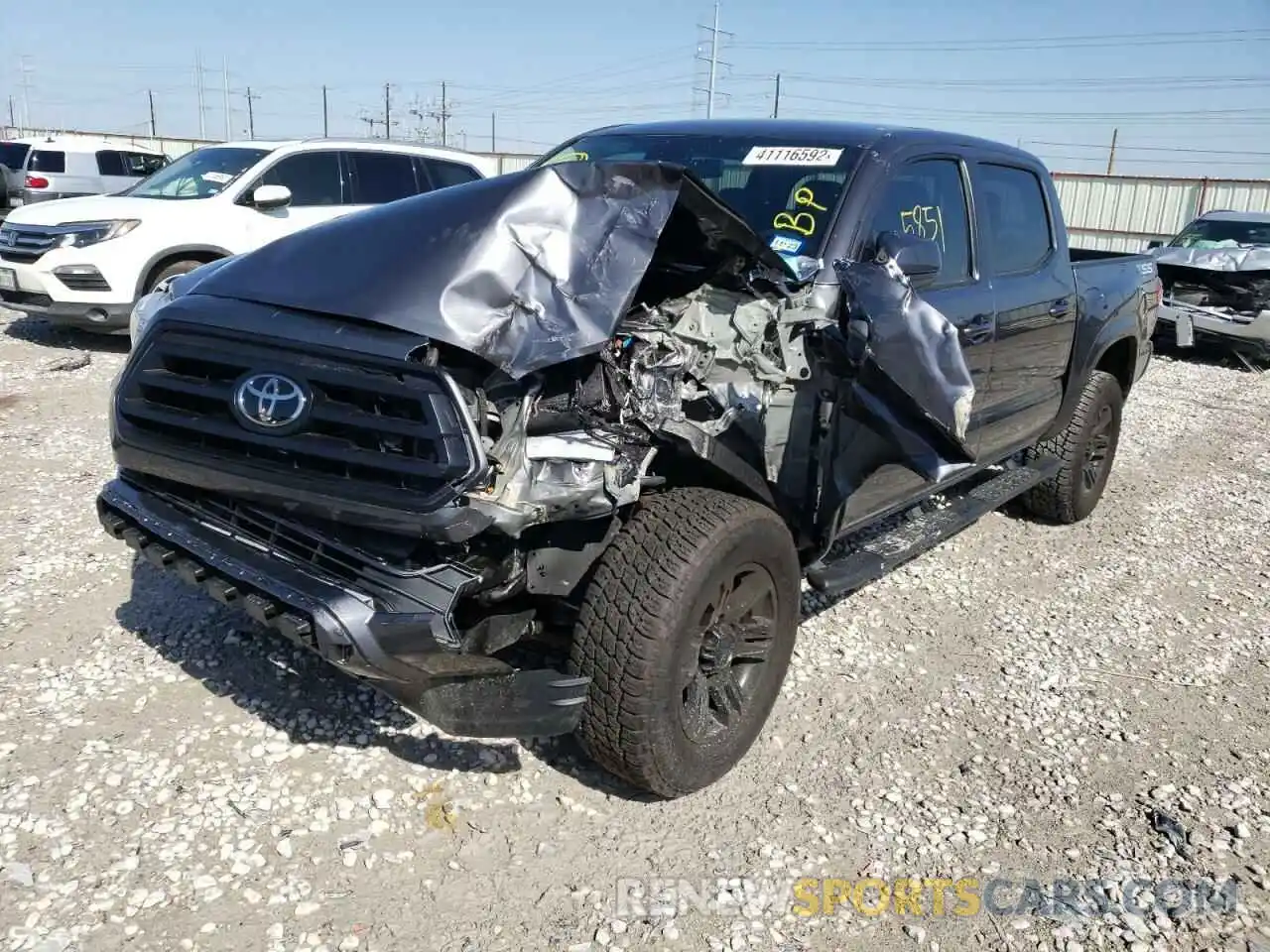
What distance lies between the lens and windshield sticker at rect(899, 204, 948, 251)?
378 cm

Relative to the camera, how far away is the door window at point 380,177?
932 cm

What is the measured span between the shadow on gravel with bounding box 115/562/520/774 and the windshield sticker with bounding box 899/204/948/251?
240 centimetres

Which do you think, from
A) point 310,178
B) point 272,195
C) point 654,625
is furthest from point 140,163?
point 654,625

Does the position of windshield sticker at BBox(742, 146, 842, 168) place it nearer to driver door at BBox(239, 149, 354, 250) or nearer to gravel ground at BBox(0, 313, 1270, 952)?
gravel ground at BBox(0, 313, 1270, 952)

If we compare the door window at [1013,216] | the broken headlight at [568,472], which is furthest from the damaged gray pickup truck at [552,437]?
the door window at [1013,216]

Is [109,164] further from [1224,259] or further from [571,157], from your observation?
[1224,259]

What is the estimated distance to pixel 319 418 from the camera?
2.48 meters

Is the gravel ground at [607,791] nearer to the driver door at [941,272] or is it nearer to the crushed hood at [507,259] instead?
the driver door at [941,272]

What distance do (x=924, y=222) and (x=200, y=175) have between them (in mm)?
7571

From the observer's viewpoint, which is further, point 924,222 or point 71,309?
point 71,309

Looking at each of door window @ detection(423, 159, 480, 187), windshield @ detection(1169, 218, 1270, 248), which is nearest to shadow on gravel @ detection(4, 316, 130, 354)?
door window @ detection(423, 159, 480, 187)

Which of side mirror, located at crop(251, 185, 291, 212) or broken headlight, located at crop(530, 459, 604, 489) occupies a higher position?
side mirror, located at crop(251, 185, 291, 212)

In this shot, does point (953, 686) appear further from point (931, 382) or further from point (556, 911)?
point (556, 911)

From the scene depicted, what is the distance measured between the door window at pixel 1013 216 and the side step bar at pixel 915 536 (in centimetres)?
103
